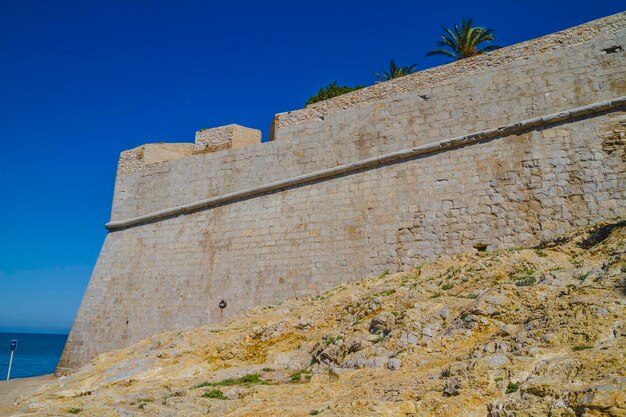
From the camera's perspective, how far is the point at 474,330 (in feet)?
13.8

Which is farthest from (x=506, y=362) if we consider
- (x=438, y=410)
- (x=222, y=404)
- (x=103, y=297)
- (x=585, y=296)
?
(x=103, y=297)

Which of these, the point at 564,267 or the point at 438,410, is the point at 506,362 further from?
the point at 564,267

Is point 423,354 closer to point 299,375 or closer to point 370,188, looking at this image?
point 299,375

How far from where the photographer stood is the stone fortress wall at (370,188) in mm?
7449

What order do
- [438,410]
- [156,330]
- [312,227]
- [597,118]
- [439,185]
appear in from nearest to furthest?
[438,410]
[597,118]
[439,185]
[312,227]
[156,330]

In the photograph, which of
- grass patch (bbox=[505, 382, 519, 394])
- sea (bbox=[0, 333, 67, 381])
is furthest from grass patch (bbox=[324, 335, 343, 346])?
sea (bbox=[0, 333, 67, 381])

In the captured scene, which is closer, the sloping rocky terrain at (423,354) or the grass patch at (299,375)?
the sloping rocky terrain at (423,354)

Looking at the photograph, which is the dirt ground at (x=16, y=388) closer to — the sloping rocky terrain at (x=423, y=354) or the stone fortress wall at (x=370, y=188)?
the stone fortress wall at (x=370, y=188)

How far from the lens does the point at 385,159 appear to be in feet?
29.8

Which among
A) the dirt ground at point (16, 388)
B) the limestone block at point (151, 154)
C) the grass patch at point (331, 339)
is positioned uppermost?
the limestone block at point (151, 154)

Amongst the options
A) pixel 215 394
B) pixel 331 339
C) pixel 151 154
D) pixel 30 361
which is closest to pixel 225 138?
pixel 151 154

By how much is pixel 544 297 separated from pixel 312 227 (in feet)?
18.5

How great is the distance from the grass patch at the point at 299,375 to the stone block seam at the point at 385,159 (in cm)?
500

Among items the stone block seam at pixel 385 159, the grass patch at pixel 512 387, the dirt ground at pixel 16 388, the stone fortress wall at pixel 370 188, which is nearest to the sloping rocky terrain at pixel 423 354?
the grass patch at pixel 512 387
